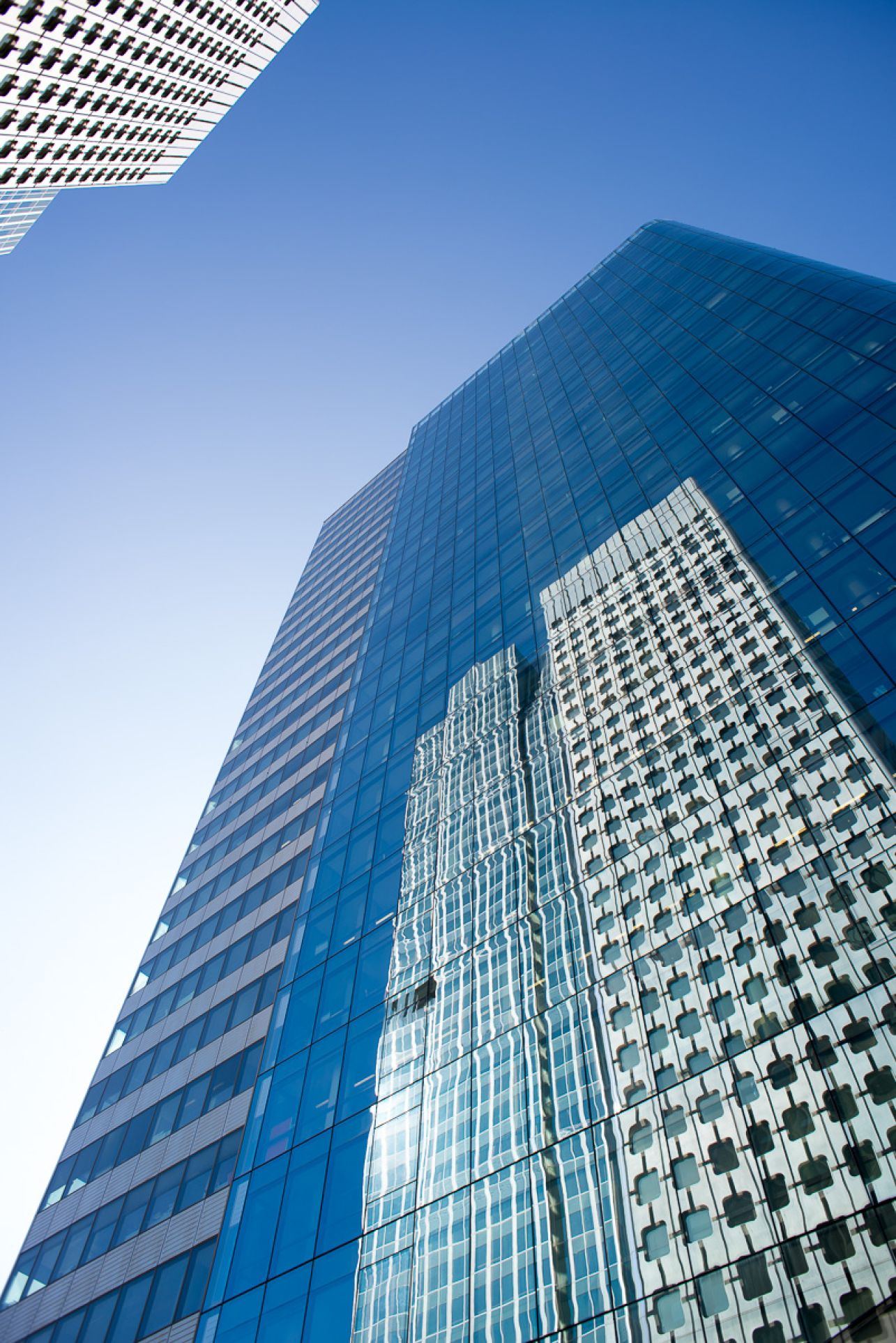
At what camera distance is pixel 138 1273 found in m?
27.5

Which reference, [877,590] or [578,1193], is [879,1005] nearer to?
[578,1193]

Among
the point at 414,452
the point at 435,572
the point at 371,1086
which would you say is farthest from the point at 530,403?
the point at 371,1086

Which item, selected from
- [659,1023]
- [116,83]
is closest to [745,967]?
[659,1023]

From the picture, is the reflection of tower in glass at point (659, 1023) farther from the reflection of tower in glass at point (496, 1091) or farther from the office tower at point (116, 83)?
the office tower at point (116, 83)

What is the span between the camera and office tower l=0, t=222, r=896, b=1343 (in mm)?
15117

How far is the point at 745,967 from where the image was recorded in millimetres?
17266

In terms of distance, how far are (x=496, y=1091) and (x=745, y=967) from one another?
7037mm

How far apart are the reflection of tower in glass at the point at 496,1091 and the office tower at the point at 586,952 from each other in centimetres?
9

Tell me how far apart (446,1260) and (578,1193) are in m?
3.77

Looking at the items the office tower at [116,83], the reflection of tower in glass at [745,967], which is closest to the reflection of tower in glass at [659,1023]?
the reflection of tower in glass at [745,967]

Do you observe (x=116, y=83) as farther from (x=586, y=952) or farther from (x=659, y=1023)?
(x=659, y=1023)

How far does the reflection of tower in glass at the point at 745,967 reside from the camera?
13336 mm

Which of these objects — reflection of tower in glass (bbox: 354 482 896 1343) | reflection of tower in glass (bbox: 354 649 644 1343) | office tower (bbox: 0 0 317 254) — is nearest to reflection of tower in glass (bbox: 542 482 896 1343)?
reflection of tower in glass (bbox: 354 482 896 1343)

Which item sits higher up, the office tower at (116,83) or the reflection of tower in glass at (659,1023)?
the office tower at (116,83)
